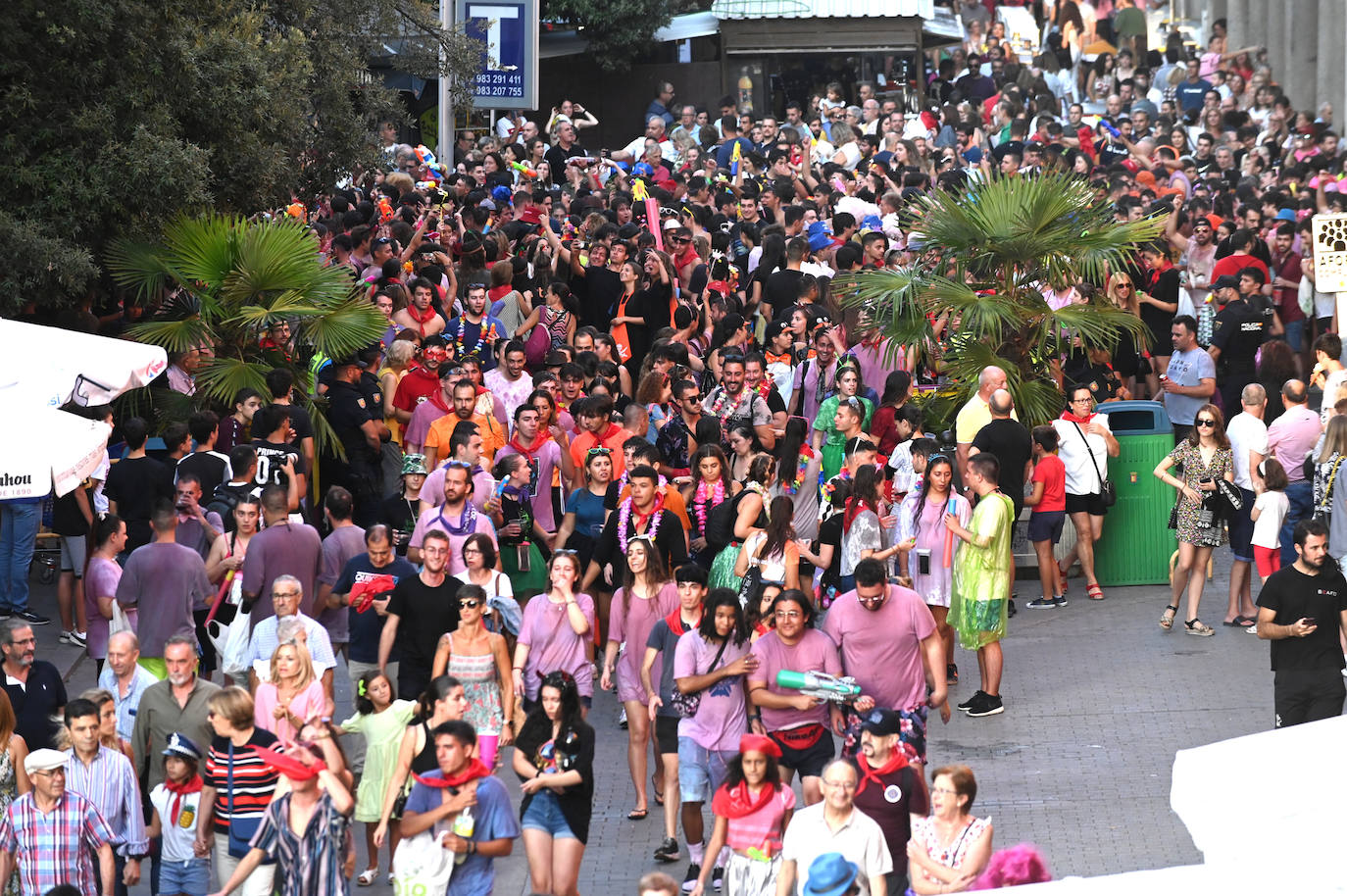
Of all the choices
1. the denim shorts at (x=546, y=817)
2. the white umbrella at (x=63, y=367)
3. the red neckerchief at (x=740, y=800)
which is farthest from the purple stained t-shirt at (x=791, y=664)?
the white umbrella at (x=63, y=367)

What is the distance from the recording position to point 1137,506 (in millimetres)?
15039

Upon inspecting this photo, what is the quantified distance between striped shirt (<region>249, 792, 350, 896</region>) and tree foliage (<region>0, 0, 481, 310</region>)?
6230 mm

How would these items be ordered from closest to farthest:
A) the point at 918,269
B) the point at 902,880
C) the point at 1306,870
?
the point at 1306,870, the point at 902,880, the point at 918,269

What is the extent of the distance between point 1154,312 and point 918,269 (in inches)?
138

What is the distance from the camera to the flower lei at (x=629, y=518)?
12.0 meters

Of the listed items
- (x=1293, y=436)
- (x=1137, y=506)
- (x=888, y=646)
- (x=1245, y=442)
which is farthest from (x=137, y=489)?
(x=1293, y=436)

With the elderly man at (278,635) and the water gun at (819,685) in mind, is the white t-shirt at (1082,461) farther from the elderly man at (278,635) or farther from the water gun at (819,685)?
the elderly man at (278,635)

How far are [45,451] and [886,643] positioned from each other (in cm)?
446

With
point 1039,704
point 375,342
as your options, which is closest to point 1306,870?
point 1039,704

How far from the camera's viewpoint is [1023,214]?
50.9 feet

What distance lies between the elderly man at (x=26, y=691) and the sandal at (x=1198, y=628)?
7.89 metres

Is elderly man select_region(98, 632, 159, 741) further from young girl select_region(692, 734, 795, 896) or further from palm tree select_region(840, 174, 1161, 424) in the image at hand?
palm tree select_region(840, 174, 1161, 424)

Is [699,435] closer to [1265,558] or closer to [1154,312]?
[1265,558]

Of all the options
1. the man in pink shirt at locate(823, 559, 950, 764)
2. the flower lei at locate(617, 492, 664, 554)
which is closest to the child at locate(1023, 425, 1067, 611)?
the flower lei at locate(617, 492, 664, 554)
